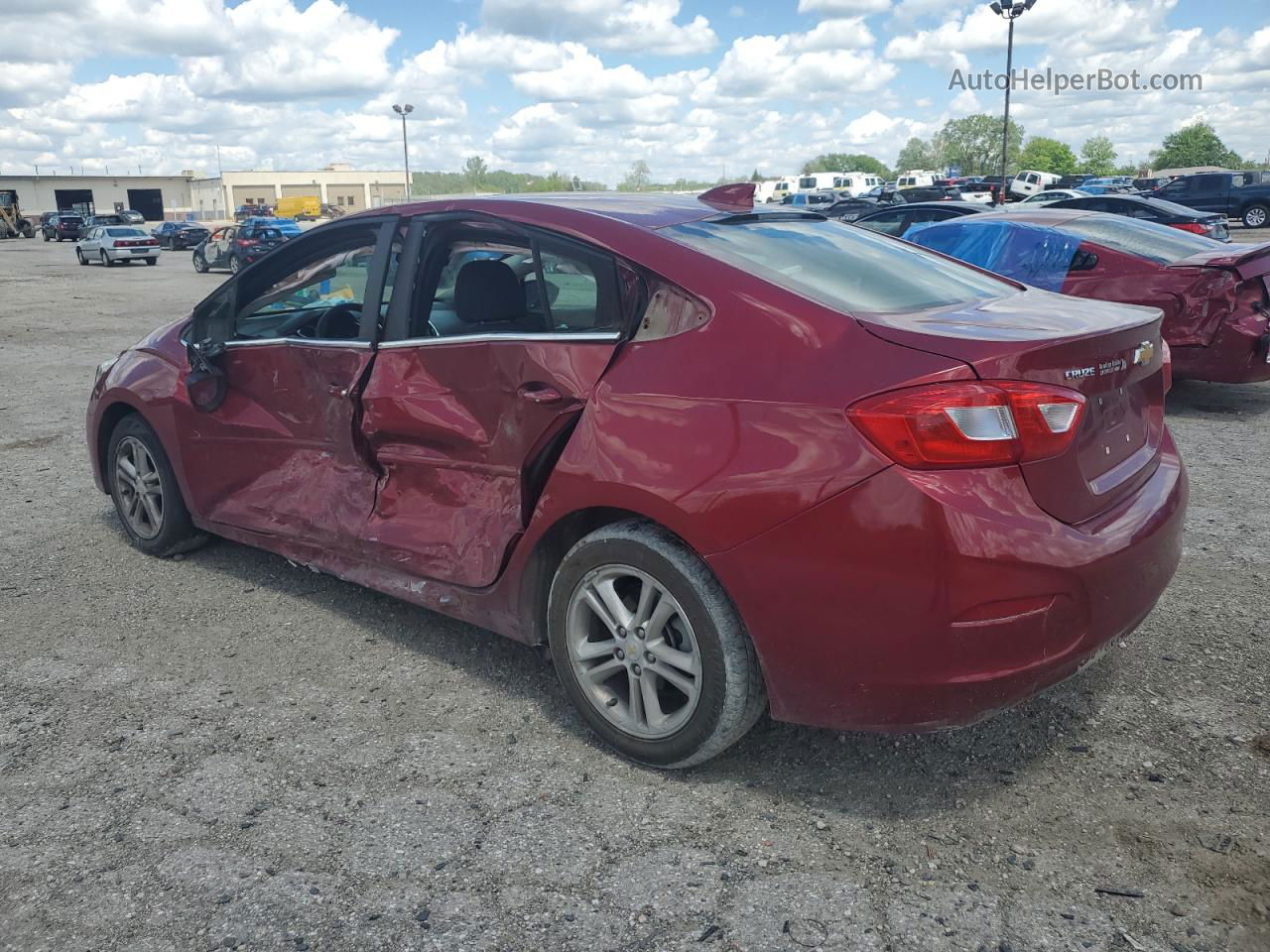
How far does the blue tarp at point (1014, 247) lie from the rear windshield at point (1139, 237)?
0.18 m

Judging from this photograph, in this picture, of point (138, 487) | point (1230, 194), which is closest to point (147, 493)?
→ point (138, 487)

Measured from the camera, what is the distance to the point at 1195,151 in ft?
330

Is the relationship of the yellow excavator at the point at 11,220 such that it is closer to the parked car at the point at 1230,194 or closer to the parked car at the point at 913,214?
the parked car at the point at 1230,194

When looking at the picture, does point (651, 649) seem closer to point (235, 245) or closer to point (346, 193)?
point (235, 245)

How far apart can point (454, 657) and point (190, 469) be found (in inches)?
62.9

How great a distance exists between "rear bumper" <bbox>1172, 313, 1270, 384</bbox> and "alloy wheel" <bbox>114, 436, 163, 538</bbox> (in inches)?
260

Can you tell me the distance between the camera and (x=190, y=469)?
4.63 meters

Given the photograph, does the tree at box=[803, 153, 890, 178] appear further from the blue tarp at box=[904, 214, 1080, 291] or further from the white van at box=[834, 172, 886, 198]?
the blue tarp at box=[904, 214, 1080, 291]

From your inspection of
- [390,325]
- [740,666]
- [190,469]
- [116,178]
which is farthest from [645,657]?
[116,178]

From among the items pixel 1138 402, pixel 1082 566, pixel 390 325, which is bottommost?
pixel 1082 566

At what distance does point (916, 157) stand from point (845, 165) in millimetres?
10182

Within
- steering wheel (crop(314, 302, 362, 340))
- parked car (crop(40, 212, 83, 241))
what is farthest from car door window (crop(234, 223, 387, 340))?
parked car (crop(40, 212, 83, 241))

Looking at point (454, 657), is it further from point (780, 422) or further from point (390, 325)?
point (780, 422)

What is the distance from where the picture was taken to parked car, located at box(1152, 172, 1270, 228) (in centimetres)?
3428
